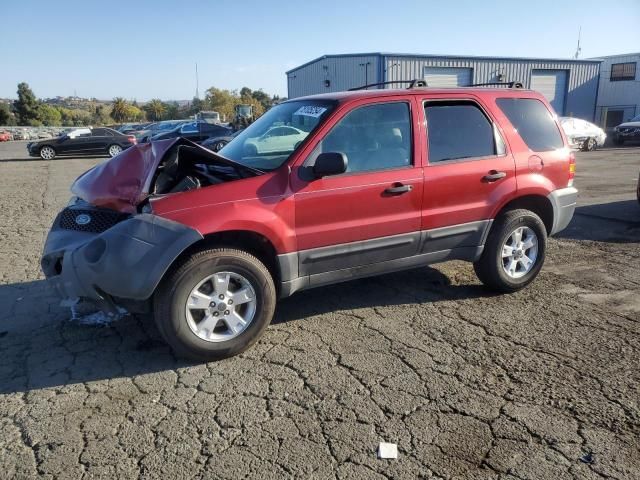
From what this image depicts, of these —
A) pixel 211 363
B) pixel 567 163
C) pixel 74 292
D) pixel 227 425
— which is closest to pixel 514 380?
pixel 227 425

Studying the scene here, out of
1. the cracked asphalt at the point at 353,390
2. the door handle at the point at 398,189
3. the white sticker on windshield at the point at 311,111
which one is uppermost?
the white sticker on windshield at the point at 311,111

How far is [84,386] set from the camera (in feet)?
10.7

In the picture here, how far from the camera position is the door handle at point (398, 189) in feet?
13.0

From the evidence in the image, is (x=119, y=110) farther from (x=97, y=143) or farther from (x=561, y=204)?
(x=561, y=204)

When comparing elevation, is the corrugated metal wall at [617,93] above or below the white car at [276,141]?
above

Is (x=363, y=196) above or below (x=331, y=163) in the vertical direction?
below

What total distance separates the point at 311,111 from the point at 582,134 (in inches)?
836

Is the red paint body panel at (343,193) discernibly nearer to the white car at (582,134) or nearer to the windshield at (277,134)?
the windshield at (277,134)

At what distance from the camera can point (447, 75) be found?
29922mm

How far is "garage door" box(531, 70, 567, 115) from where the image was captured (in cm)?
3234

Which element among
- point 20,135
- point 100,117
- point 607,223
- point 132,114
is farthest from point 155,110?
point 607,223

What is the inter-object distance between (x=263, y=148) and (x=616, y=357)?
3.16 m

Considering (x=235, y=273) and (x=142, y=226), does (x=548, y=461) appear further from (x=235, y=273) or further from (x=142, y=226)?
(x=142, y=226)

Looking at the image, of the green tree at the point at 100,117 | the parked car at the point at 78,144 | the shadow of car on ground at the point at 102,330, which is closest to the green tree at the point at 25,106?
the green tree at the point at 100,117
